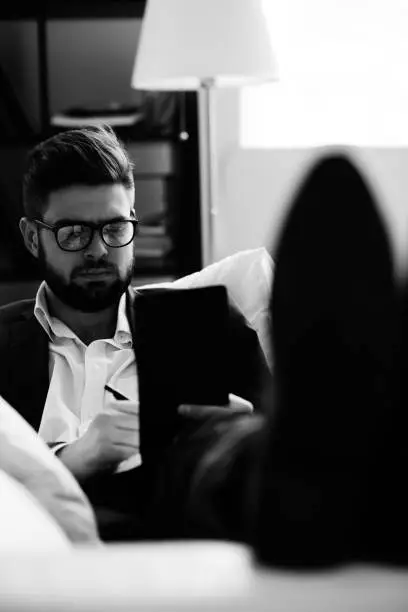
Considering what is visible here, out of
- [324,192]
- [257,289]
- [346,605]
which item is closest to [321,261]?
[324,192]

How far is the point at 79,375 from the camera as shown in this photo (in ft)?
4.66

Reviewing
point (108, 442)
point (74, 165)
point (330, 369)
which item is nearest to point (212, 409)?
point (108, 442)

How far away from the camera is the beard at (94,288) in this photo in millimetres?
1463

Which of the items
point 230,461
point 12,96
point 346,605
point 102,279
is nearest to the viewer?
point 346,605

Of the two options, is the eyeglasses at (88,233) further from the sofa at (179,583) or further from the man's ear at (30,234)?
the sofa at (179,583)

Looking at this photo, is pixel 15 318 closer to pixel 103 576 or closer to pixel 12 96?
pixel 103 576

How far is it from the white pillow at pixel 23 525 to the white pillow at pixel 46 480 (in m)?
0.12

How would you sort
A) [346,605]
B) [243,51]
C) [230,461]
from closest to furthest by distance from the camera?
[346,605] → [230,461] → [243,51]

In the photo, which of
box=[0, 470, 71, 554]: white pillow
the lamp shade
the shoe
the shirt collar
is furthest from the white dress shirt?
the lamp shade

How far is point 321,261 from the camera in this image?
507mm

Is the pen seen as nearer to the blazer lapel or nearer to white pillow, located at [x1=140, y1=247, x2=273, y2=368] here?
the blazer lapel

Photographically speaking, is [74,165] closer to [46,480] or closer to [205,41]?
[46,480]

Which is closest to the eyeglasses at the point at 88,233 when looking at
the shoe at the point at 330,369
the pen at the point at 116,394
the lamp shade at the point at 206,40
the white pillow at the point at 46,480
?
the pen at the point at 116,394

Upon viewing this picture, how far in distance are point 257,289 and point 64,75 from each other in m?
2.11
